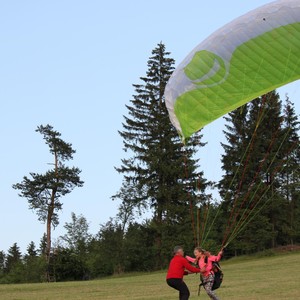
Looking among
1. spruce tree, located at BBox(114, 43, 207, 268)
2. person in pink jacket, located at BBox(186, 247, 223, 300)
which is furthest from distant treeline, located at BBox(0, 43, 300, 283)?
person in pink jacket, located at BBox(186, 247, 223, 300)

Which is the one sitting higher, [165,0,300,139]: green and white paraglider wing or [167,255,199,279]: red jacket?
[165,0,300,139]: green and white paraglider wing

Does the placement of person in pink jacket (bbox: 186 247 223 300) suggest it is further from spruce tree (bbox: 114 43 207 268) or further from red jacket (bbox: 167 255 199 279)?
spruce tree (bbox: 114 43 207 268)

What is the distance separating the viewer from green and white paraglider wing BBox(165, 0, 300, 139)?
11.3 m

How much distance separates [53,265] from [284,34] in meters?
38.4

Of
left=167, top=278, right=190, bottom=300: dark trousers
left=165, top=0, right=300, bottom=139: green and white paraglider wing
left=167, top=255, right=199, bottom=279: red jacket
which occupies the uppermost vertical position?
left=165, top=0, right=300, bottom=139: green and white paraglider wing

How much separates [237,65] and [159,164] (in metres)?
38.2

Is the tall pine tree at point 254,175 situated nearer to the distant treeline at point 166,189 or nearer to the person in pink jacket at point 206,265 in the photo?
the distant treeline at point 166,189

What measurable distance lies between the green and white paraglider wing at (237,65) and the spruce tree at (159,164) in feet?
119

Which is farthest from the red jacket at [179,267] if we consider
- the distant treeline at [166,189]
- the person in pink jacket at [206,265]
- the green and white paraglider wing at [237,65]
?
the distant treeline at [166,189]

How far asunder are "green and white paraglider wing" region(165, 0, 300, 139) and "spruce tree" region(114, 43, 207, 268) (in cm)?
3639

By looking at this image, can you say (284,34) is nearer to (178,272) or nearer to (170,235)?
(178,272)

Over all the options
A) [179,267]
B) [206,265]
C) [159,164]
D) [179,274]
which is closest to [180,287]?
[179,274]

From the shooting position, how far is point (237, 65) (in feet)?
38.3

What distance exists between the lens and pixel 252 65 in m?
11.6
